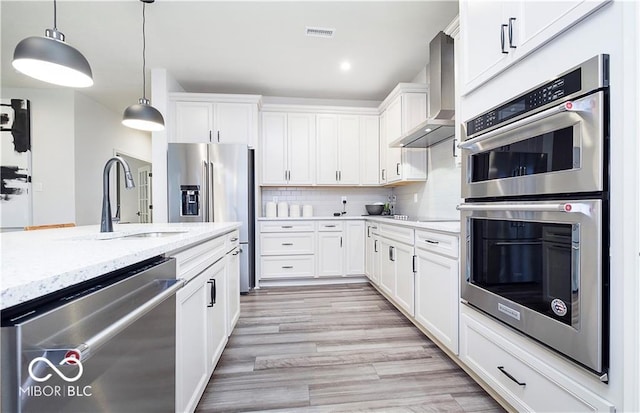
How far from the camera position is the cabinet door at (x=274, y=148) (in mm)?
3951

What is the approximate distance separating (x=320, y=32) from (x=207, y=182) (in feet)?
6.66

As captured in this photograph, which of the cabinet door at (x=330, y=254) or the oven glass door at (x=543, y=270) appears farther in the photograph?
the cabinet door at (x=330, y=254)

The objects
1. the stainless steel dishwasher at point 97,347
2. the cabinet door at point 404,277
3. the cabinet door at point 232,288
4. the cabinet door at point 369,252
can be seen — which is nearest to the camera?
the stainless steel dishwasher at point 97,347

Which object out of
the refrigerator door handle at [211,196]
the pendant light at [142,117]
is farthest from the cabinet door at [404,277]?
the pendant light at [142,117]

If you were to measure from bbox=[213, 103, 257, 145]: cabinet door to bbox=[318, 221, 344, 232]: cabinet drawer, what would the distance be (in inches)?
56.9

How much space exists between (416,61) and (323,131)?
145 centimetres

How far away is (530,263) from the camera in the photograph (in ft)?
3.96

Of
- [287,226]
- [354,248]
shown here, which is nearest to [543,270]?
[354,248]

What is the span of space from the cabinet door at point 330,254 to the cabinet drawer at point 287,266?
0.13 m

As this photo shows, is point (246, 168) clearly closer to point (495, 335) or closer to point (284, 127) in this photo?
point (284, 127)

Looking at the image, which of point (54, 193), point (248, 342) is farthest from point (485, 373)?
point (54, 193)

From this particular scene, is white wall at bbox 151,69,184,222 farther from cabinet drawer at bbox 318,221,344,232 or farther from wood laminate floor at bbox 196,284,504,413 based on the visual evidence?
cabinet drawer at bbox 318,221,344,232

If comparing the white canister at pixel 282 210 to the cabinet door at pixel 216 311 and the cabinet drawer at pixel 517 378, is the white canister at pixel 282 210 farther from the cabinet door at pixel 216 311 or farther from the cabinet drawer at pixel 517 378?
the cabinet drawer at pixel 517 378

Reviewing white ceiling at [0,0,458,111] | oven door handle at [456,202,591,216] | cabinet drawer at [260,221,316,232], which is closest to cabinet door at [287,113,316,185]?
white ceiling at [0,0,458,111]
